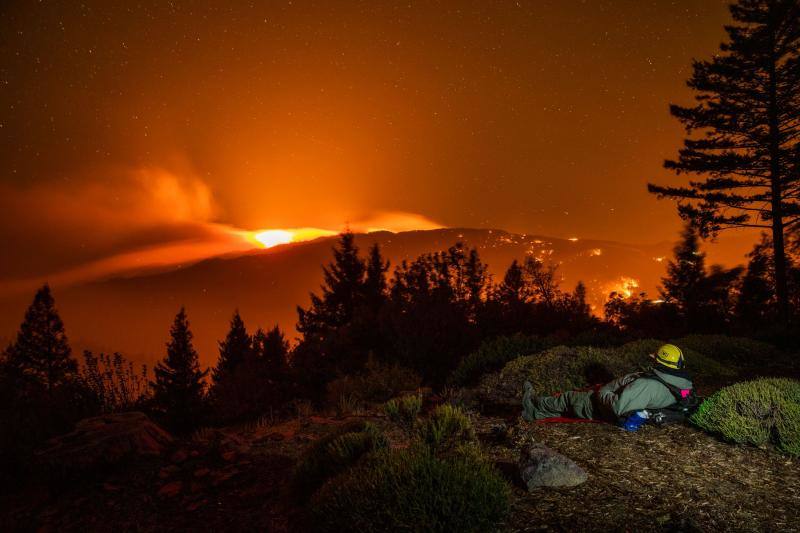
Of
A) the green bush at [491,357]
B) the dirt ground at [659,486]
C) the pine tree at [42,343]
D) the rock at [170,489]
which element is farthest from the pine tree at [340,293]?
the dirt ground at [659,486]

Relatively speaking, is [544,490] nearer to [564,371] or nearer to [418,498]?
[418,498]

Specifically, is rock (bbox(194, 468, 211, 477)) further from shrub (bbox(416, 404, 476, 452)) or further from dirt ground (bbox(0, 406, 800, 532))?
shrub (bbox(416, 404, 476, 452))

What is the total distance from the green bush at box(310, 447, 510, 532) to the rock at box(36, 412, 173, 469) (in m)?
3.11

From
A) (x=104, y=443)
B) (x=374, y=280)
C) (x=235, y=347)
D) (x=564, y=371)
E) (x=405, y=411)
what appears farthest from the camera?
(x=235, y=347)

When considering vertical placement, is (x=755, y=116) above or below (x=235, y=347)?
above

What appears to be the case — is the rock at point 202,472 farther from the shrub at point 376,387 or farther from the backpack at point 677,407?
the backpack at point 677,407

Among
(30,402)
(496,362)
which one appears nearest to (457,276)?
(496,362)

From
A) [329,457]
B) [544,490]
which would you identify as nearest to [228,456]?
[329,457]

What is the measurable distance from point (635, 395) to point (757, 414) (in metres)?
1.25

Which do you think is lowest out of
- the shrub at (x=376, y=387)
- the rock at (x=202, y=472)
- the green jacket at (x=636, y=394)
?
the shrub at (x=376, y=387)

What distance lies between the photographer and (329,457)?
464 centimetres

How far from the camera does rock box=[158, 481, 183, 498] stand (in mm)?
4770

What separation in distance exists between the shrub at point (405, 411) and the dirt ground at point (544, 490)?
42 cm

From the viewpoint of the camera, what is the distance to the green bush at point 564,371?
7250 mm
